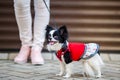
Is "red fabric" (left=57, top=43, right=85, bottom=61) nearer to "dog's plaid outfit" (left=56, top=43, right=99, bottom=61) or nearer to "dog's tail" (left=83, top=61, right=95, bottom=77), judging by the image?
"dog's plaid outfit" (left=56, top=43, right=99, bottom=61)

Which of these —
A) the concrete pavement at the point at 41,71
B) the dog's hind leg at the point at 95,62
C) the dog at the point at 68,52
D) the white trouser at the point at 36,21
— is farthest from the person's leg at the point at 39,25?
the dog's hind leg at the point at 95,62

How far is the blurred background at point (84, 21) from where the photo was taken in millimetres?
4329

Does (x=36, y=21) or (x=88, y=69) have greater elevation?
(x=36, y=21)

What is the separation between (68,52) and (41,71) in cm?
52

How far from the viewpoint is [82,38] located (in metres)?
4.39

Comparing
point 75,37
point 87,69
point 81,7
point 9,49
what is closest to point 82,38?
point 75,37

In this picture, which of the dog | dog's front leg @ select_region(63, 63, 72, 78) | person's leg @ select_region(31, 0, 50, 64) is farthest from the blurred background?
dog's front leg @ select_region(63, 63, 72, 78)

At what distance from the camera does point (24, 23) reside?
11.7 feet

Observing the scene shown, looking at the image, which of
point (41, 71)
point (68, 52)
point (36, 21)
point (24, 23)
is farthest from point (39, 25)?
point (68, 52)

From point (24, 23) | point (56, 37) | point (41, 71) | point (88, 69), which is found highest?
point (56, 37)

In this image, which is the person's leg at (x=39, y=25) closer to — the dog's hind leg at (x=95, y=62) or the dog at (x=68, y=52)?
the dog at (x=68, y=52)

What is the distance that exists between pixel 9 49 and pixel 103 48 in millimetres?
1272

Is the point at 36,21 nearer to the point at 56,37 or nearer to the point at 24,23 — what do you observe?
the point at 24,23

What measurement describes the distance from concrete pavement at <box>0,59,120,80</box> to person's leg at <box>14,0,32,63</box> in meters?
0.14
